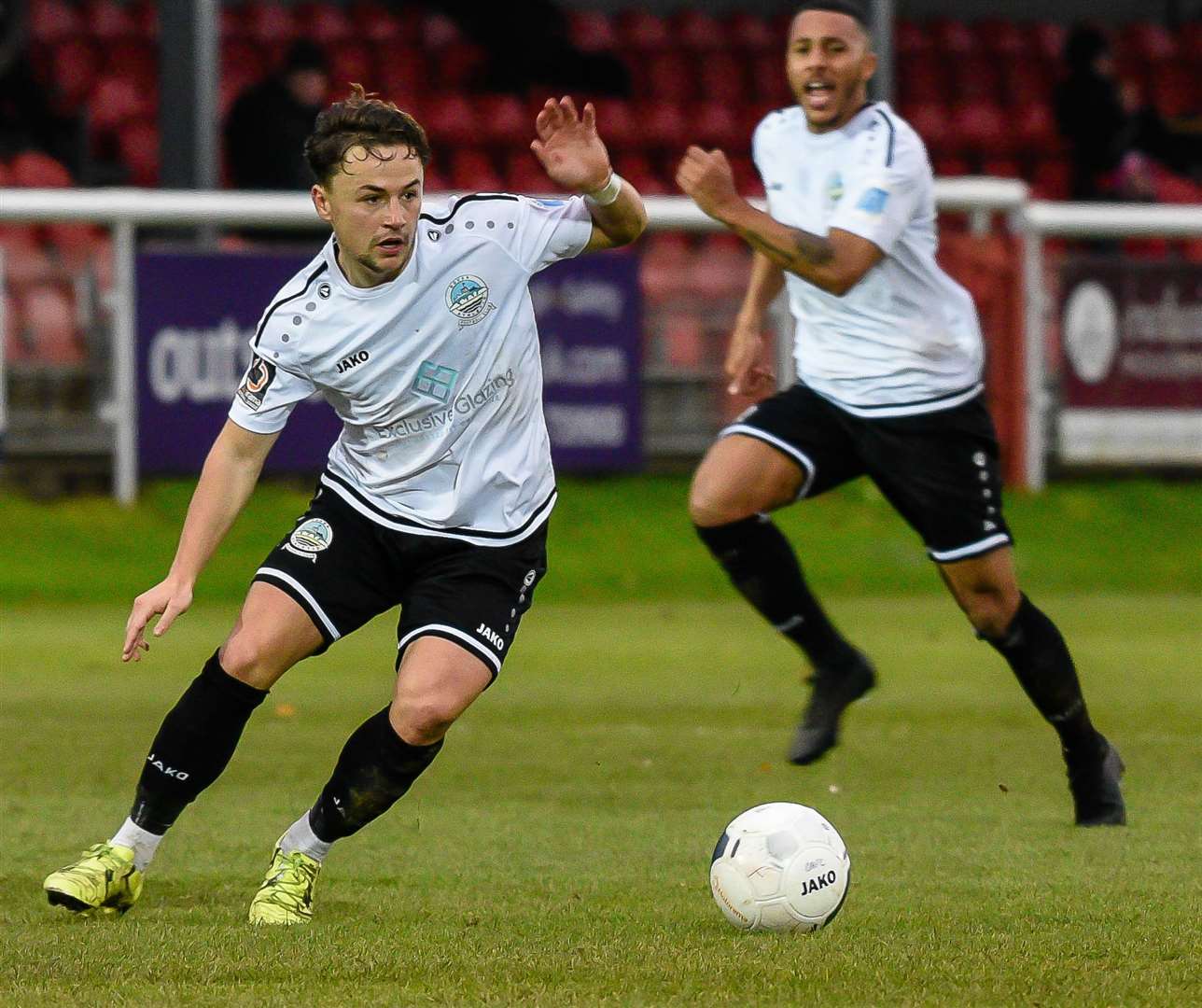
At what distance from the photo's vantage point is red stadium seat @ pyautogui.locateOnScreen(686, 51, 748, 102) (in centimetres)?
1877

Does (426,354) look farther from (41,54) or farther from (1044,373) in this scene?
(41,54)

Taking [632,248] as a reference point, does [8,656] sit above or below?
below

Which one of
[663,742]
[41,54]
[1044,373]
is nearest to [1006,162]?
[1044,373]

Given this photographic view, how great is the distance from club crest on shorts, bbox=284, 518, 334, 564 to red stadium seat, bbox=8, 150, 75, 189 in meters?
10.4

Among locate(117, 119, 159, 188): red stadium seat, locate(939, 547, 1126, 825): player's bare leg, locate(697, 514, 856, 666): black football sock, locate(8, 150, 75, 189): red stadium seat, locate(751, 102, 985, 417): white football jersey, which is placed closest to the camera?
locate(939, 547, 1126, 825): player's bare leg

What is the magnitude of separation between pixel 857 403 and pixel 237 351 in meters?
6.32

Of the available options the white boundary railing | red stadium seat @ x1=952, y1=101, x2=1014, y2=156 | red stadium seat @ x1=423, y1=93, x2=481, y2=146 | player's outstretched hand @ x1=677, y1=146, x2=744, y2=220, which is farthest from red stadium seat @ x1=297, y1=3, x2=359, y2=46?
player's outstretched hand @ x1=677, y1=146, x2=744, y2=220

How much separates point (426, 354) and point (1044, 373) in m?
8.63

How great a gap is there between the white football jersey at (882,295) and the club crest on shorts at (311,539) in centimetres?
188

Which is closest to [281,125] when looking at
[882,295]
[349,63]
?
[349,63]

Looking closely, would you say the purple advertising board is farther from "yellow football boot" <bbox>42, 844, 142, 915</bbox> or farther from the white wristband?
"yellow football boot" <bbox>42, 844, 142, 915</bbox>

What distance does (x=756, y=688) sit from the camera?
8.63 metres

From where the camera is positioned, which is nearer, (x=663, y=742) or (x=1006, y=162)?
(x=663, y=742)

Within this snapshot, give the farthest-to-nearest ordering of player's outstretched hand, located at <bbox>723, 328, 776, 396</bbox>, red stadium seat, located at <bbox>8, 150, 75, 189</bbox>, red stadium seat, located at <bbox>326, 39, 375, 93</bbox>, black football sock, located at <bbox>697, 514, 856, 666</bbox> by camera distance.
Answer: red stadium seat, located at <bbox>326, 39, 375, 93</bbox> → red stadium seat, located at <bbox>8, 150, 75, 189</bbox> → player's outstretched hand, located at <bbox>723, 328, 776, 396</bbox> → black football sock, located at <bbox>697, 514, 856, 666</bbox>
